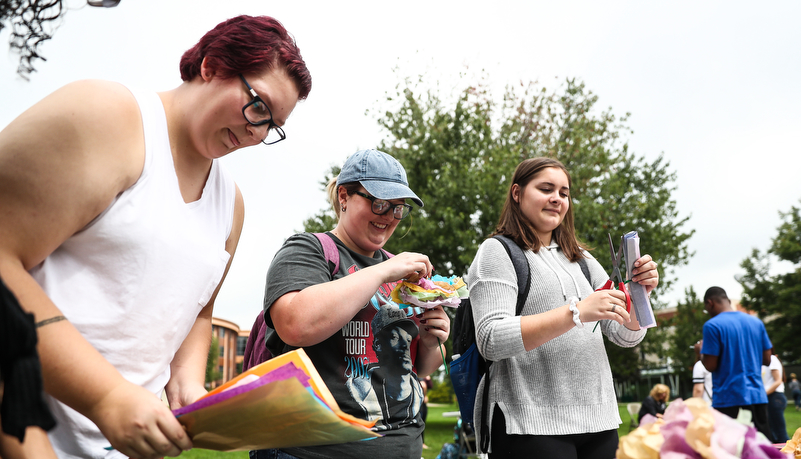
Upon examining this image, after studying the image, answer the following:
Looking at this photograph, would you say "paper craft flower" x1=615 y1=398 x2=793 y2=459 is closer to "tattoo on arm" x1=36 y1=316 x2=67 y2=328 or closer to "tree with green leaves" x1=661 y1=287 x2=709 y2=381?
"tattoo on arm" x1=36 y1=316 x2=67 y2=328

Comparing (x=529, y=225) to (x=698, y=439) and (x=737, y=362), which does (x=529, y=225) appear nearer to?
(x=698, y=439)

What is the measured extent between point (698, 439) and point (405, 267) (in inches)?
45.1

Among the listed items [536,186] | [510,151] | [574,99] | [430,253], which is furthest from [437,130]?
[536,186]

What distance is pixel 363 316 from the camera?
214 cm

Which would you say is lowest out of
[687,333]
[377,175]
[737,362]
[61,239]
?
[687,333]

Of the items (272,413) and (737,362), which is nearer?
(272,413)

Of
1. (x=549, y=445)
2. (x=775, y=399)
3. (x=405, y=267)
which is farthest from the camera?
(x=775, y=399)

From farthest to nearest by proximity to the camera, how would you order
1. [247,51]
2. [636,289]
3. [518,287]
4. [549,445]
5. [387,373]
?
[518,287], [636,289], [549,445], [387,373], [247,51]

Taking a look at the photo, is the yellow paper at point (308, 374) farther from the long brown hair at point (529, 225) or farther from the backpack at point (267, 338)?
the long brown hair at point (529, 225)

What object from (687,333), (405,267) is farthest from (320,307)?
(687,333)

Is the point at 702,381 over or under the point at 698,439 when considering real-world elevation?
under

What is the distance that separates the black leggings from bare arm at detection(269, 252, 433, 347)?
3.42ft

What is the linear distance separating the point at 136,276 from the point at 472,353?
5.83ft

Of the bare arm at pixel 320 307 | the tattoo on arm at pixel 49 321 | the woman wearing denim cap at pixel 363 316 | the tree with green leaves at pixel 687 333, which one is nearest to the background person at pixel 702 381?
the woman wearing denim cap at pixel 363 316
